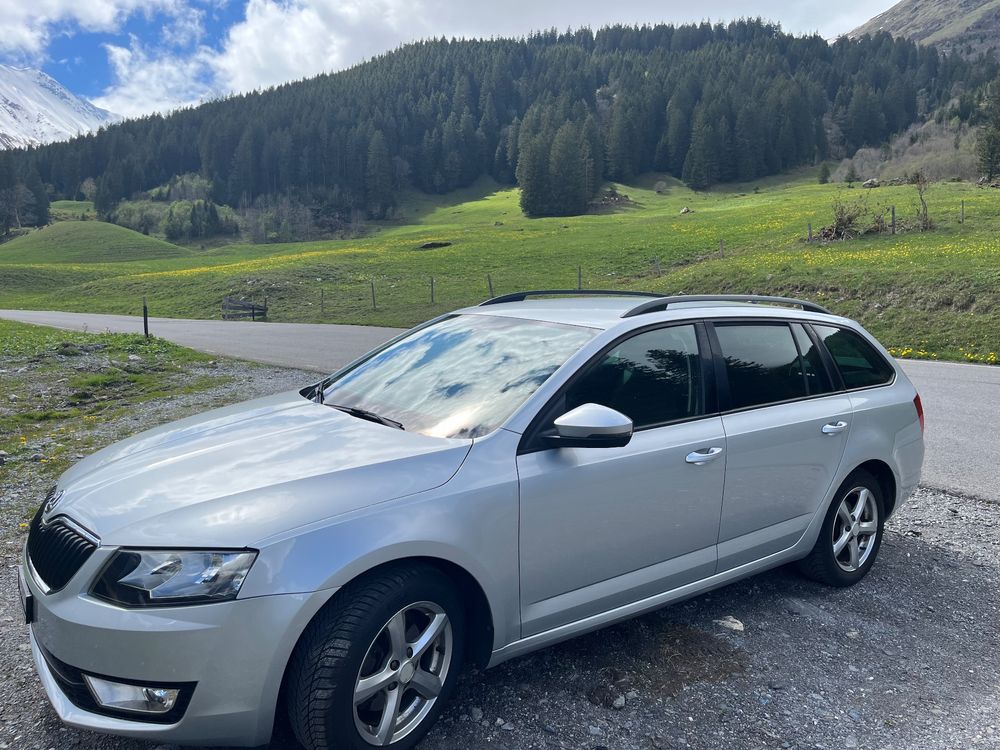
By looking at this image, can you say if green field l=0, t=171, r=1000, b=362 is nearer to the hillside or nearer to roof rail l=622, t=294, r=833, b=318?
roof rail l=622, t=294, r=833, b=318

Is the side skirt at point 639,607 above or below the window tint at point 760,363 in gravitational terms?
below

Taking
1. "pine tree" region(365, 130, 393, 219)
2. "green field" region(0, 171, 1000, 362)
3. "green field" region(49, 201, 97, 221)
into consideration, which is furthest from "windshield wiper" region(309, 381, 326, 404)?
"green field" region(49, 201, 97, 221)

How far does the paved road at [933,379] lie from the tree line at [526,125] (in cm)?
7844

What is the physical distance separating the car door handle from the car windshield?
77 cm

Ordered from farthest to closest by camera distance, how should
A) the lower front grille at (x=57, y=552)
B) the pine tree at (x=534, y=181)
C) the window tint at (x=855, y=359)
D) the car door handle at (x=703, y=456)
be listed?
the pine tree at (x=534, y=181) < the window tint at (x=855, y=359) < the car door handle at (x=703, y=456) < the lower front grille at (x=57, y=552)

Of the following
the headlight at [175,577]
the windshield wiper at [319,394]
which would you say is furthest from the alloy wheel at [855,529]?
the headlight at [175,577]

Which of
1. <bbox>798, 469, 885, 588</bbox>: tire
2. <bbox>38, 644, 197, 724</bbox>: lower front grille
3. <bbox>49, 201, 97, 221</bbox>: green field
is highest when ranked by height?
<bbox>49, 201, 97, 221</bbox>: green field

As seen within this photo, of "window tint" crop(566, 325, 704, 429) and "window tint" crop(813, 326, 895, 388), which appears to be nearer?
"window tint" crop(566, 325, 704, 429)

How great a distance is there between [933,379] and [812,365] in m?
8.84

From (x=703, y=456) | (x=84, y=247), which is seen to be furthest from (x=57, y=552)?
(x=84, y=247)

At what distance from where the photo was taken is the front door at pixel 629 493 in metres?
3.01

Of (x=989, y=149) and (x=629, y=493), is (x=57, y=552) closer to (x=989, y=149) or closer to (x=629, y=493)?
(x=629, y=493)

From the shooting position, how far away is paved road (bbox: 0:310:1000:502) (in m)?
6.58

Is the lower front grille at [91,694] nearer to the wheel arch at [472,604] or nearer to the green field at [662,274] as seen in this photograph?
the wheel arch at [472,604]
